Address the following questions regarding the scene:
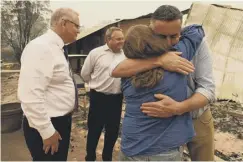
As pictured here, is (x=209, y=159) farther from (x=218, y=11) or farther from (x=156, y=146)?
(x=218, y=11)

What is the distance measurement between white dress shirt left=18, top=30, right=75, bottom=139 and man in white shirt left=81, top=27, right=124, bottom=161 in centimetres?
122

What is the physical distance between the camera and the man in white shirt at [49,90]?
2.04 metres

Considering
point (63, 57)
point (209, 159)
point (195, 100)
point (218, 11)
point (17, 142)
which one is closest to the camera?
point (195, 100)

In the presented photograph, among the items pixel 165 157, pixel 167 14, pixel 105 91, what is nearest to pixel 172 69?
pixel 167 14

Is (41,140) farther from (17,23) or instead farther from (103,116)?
(17,23)

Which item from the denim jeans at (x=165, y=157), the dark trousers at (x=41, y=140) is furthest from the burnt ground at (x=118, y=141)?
the denim jeans at (x=165, y=157)

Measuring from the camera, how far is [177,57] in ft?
5.01

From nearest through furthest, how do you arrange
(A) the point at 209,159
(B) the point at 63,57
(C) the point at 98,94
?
(A) the point at 209,159 → (B) the point at 63,57 → (C) the point at 98,94

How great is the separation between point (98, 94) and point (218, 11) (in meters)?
6.23

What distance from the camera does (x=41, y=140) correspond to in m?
2.22

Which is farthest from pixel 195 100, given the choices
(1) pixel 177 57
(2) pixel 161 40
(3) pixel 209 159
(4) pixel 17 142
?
(4) pixel 17 142

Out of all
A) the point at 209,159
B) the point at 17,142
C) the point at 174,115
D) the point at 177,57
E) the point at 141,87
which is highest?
the point at 177,57

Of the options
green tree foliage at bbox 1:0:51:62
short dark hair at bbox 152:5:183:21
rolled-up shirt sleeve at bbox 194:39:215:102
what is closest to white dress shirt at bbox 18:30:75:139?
short dark hair at bbox 152:5:183:21

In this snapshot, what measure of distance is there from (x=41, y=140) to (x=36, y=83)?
515mm
